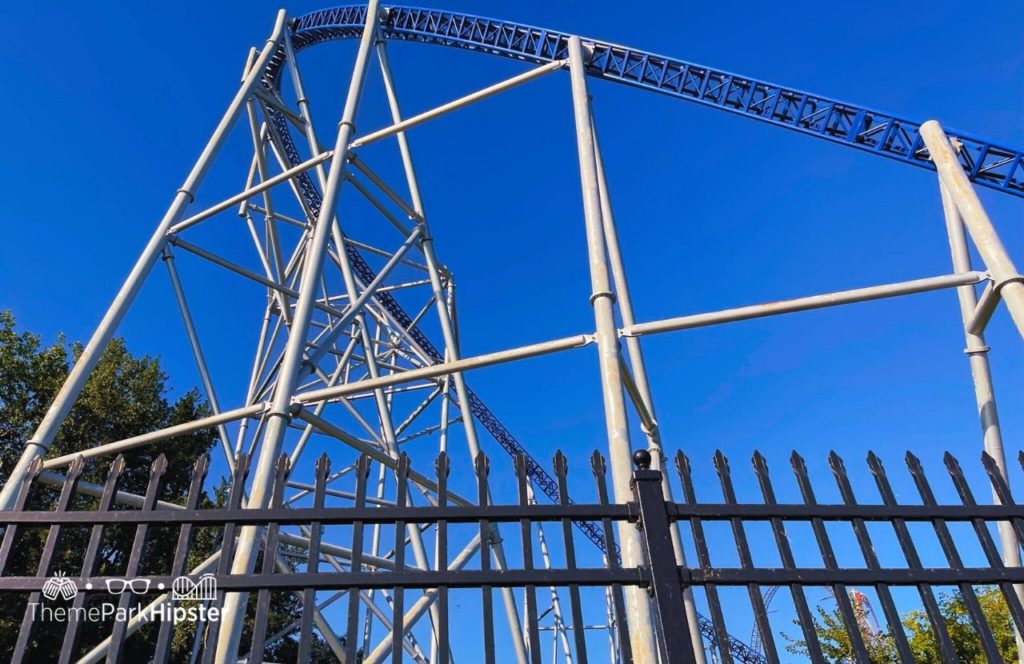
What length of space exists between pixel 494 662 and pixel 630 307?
→ 15.3ft

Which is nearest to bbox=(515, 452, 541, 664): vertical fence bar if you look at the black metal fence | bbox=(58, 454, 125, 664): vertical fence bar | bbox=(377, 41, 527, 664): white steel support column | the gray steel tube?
the black metal fence

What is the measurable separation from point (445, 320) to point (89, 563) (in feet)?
19.8

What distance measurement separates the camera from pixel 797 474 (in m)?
2.41

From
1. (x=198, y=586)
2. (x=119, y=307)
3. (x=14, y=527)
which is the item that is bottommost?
(x=198, y=586)

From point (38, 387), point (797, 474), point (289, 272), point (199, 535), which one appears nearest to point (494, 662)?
point (797, 474)

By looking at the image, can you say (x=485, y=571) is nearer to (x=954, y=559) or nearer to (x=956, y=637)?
(x=954, y=559)

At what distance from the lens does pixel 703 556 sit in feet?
7.20

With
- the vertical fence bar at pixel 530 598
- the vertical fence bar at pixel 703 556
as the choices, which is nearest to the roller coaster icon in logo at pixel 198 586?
the vertical fence bar at pixel 530 598

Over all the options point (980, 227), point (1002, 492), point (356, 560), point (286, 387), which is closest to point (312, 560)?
point (356, 560)

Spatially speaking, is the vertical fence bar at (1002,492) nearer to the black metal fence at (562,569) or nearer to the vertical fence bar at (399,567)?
the black metal fence at (562,569)

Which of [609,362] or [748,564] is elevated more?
[609,362]

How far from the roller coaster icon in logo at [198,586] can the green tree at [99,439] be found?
10.6 meters

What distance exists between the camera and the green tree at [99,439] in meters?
12.5

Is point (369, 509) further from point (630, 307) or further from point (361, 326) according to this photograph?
point (361, 326)
